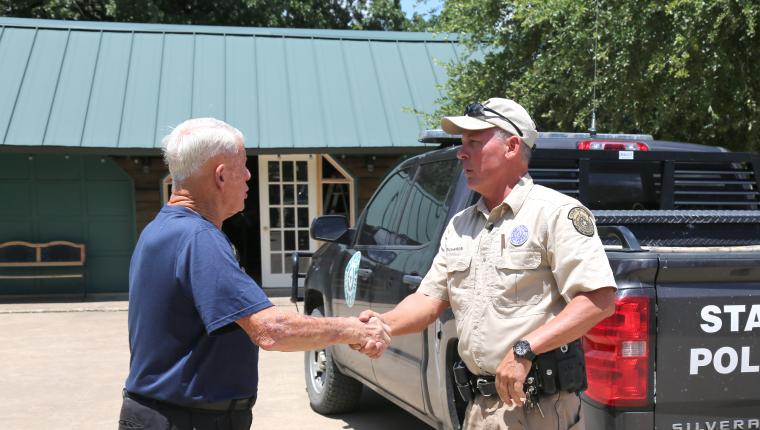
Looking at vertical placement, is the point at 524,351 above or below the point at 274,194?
below

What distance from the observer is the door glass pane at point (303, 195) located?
1315cm

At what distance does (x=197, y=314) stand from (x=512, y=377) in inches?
38.8

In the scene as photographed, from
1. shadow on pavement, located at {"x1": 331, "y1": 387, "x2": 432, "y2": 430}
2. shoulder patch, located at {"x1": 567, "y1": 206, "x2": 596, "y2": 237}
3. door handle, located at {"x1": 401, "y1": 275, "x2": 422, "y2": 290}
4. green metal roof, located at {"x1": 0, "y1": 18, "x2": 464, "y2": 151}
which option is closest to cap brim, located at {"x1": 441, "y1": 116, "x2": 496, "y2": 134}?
shoulder patch, located at {"x1": 567, "y1": 206, "x2": 596, "y2": 237}

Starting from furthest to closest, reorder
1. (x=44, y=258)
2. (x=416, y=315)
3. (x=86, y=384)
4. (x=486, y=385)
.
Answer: (x=44, y=258) → (x=86, y=384) → (x=416, y=315) → (x=486, y=385)

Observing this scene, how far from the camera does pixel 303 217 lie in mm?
13211

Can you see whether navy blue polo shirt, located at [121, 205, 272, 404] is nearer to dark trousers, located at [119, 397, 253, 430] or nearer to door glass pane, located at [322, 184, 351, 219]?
dark trousers, located at [119, 397, 253, 430]

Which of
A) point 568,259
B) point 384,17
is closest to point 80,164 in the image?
point 568,259

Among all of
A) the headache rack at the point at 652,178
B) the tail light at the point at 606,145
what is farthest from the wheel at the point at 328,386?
the tail light at the point at 606,145

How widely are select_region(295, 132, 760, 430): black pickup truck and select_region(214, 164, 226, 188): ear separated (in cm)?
Answer: 146

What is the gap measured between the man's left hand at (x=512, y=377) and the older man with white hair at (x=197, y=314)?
56cm

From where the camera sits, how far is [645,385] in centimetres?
283

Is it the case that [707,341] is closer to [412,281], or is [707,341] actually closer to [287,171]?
[412,281]

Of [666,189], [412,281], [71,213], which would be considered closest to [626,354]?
[412,281]

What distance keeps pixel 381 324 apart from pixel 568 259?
76cm
